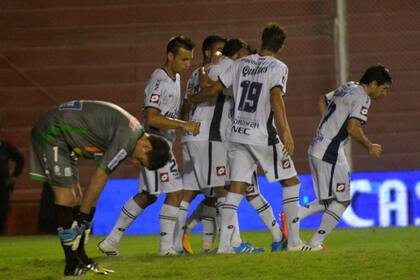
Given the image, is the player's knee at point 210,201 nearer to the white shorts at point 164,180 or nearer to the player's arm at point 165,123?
the white shorts at point 164,180

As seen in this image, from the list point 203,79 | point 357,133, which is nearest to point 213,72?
point 203,79

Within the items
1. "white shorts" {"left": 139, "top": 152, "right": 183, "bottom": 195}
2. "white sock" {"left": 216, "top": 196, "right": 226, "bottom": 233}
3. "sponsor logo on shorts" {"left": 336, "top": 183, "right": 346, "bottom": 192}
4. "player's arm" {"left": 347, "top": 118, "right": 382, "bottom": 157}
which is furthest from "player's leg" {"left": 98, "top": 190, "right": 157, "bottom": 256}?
"player's arm" {"left": 347, "top": 118, "right": 382, "bottom": 157}

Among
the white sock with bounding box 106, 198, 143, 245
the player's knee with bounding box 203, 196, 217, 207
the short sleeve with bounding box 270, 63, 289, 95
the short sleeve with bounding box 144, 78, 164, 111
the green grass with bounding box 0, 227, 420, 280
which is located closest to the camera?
the green grass with bounding box 0, 227, 420, 280

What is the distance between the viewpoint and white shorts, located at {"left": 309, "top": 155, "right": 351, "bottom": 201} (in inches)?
398

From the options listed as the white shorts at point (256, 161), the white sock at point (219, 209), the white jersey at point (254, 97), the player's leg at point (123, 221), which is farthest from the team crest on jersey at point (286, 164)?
the player's leg at point (123, 221)

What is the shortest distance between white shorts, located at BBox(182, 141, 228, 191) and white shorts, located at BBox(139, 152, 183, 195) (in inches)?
10.5

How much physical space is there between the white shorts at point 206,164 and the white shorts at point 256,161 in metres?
0.40

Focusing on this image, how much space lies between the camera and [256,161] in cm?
947

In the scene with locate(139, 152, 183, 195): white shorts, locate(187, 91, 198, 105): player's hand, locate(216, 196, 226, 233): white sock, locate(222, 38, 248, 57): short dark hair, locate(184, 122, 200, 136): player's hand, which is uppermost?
locate(222, 38, 248, 57): short dark hair

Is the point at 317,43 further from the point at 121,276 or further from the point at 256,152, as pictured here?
the point at 121,276

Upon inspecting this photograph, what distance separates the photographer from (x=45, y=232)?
16078mm

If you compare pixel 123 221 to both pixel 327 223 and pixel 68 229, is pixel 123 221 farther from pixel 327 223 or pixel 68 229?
pixel 68 229

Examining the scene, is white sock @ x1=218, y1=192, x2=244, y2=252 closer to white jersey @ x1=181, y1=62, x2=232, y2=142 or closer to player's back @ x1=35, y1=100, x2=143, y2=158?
white jersey @ x1=181, y1=62, x2=232, y2=142

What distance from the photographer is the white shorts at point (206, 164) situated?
32.3 feet
